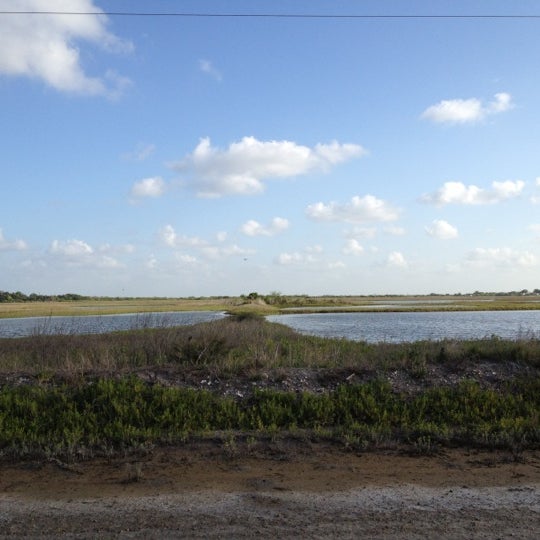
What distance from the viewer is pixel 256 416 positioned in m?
8.84

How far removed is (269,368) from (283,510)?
6380 millimetres

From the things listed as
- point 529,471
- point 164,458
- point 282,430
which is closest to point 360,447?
point 282,430

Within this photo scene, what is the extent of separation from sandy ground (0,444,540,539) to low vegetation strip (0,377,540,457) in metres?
0.50

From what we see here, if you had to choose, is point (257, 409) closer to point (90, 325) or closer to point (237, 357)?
point (237, 357)

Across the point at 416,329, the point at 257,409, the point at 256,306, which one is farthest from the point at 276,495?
the point at 256,306

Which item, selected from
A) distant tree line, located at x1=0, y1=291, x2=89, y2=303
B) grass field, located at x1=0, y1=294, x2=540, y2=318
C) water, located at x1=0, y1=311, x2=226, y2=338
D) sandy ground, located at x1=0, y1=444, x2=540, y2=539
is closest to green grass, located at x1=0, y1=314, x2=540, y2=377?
water, located at x1=0, y1=311, x2=226, y2=338

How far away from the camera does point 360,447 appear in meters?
7.46

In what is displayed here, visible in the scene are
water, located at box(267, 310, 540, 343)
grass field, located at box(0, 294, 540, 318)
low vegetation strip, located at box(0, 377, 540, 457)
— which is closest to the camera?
low vegetation strip, located at box(0, 377, 540, 457)

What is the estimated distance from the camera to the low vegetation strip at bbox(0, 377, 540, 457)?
767 cm

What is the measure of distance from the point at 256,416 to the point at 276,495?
3083 millimetres

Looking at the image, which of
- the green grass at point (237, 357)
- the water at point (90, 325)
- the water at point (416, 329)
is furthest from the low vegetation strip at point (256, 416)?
the water at point (416, 329)

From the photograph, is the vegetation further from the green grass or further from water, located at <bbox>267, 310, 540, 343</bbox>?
water, located at <bbox>267, 310, 540, 343</bbox>

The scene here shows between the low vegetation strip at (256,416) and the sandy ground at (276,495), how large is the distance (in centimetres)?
50

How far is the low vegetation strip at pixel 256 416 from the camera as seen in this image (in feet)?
25.2
